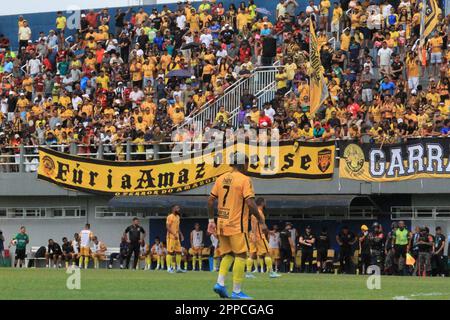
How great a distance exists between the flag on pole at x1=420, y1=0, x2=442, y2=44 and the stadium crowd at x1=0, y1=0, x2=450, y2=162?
17.1 inches

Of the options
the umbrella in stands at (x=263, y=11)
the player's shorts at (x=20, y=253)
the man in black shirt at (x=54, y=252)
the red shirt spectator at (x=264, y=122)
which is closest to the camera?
the red shirt spectator at (x=264, y=122)

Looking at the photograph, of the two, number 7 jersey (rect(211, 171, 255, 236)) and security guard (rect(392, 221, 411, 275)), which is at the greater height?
number 7 jersey (rect(211, 171, 255, 236))

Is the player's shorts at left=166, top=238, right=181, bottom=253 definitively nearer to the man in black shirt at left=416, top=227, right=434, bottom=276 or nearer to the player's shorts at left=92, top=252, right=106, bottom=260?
the man in black shirt at left=416, top=227, right=434, bottom=276

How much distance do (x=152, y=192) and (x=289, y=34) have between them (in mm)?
6975

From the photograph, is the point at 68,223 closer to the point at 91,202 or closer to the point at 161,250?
the point at 91,202

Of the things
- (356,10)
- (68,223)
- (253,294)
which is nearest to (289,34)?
(356,10)

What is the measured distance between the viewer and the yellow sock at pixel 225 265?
58.9ft

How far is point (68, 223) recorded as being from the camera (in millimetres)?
41438

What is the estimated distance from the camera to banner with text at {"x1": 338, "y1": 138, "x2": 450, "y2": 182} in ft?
110

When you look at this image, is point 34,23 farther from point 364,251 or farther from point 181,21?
point 364,251

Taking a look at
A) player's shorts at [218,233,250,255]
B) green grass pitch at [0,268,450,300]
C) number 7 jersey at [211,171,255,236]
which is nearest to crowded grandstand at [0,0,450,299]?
green grass pitch at [0,268,450,300]

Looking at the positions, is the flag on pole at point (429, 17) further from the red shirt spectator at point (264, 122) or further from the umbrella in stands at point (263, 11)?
the umbrella in stands at point (263, 11)

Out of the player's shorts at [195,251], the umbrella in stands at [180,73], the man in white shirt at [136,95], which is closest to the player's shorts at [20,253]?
the player's shorts at [195,251]

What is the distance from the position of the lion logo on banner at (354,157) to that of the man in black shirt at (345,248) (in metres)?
1.72
